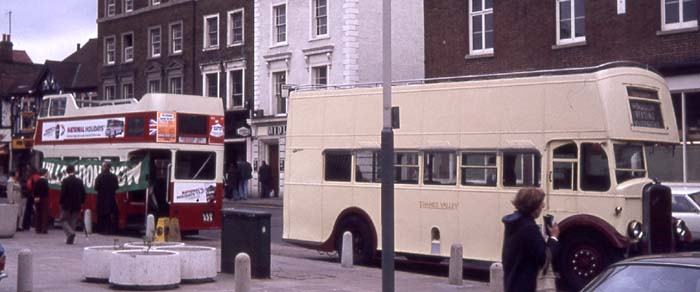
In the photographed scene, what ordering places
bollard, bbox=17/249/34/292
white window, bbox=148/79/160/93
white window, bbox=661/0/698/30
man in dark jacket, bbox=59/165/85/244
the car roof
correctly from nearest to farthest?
the car roof, bollard, bbox=17/249/34/292, man in dark jacket, bbox=59/165/85/244, white window, bbox=661/0/698/30, white window, bbox=148/79/160/93

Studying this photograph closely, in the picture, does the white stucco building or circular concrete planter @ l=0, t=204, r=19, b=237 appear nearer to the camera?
circular concrete planter @ l=0, t=204, r=19, b=237

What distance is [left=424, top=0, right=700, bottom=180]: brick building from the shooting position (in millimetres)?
27172

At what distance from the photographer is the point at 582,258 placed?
1527 cm

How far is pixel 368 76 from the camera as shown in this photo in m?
41.9

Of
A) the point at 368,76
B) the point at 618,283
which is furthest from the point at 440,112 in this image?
the point at 368,76

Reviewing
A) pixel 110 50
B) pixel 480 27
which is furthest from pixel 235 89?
pixel 480 27

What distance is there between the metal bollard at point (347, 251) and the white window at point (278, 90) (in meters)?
27.0

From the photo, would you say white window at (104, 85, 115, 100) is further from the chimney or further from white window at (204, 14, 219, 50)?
the chimney

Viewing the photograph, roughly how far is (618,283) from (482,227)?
31.7 feet

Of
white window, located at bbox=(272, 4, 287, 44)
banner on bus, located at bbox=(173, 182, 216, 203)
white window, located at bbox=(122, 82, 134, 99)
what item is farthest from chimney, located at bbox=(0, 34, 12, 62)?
banner on bus, located at bbox=(173, 182, 216, 203)

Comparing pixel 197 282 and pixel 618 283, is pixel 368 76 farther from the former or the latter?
pixel 618 283

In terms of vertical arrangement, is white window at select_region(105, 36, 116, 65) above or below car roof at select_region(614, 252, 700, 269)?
above

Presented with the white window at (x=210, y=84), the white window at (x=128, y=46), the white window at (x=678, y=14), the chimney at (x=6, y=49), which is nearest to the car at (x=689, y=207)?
the white window at (x=678, y=14)

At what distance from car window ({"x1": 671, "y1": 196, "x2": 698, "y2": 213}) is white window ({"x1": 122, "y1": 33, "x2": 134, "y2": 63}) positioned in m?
40.9
